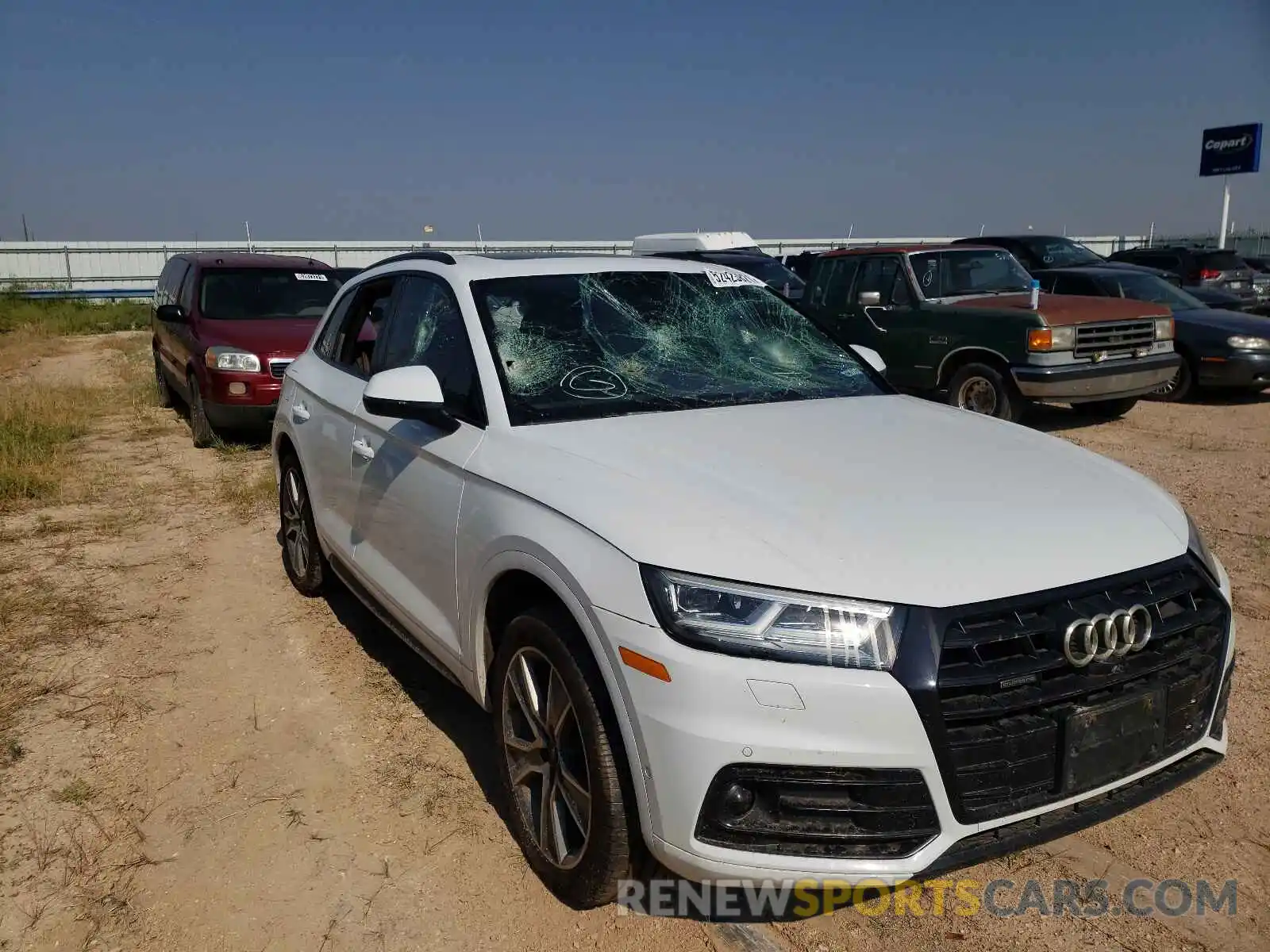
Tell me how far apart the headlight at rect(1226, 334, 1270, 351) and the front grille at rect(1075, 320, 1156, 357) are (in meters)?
1.89

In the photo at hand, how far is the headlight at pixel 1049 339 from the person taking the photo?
28.0ft

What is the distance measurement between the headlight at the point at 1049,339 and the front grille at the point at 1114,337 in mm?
138

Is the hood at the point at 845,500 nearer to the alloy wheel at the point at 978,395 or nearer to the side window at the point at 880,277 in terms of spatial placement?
the alloy wheel at the point at 978,395

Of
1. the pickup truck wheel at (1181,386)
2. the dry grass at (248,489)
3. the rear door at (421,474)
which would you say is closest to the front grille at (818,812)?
the rear door at (421,474)

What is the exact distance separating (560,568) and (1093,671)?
4.16 ft

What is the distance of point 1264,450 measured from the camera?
826 centimetres

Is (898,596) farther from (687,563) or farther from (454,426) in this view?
(454,426)

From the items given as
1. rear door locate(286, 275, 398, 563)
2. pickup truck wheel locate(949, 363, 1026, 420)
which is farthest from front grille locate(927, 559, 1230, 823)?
pickup truck wheel locate(949, 363, 1026, 420)

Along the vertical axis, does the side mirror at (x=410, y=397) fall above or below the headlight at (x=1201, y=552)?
above

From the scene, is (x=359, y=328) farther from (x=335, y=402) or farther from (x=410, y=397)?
(x=410, y=397)

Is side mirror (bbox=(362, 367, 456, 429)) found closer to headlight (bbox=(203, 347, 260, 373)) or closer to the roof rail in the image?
the roof rail

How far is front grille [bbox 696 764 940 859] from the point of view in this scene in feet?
7.03

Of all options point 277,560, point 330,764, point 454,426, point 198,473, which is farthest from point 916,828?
point 198,473
